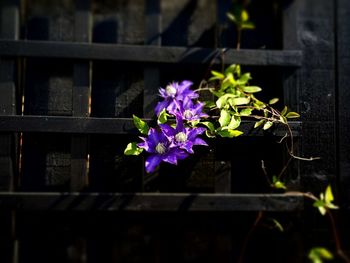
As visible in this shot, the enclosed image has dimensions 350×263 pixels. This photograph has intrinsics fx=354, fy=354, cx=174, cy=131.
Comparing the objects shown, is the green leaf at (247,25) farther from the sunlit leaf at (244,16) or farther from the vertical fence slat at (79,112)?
the vertical fence slat at (79,112)

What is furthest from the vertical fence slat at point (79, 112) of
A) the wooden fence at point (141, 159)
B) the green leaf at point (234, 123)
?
the green leaf at point (234, 123)

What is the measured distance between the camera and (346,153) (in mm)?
1601

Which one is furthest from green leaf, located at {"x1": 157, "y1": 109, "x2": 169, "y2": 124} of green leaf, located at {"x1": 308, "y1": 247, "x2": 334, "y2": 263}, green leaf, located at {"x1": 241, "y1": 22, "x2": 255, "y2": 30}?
green leaf, located at {"x1": 308, "y1": 247, "x2": 334, "y2": 263}

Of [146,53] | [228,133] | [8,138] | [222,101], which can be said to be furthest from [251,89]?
[8,138]

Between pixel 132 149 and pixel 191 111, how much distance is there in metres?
0.29

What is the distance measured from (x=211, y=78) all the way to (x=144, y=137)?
1.35 ft

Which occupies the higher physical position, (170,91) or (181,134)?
(170,91)

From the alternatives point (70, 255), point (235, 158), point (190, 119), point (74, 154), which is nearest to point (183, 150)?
point (190, 119)

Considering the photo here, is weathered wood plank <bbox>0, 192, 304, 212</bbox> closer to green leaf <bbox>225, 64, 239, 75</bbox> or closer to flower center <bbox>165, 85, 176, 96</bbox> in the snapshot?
flower center <bbox>165, 85, 176, 96</bbox>

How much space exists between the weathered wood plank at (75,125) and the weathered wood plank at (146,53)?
0.29m

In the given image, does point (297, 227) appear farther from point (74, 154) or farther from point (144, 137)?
point (74, 154)

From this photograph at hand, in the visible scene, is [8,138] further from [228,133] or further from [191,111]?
[228,133]

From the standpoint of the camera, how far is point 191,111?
4.83 ft

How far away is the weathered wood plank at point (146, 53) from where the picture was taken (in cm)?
155
